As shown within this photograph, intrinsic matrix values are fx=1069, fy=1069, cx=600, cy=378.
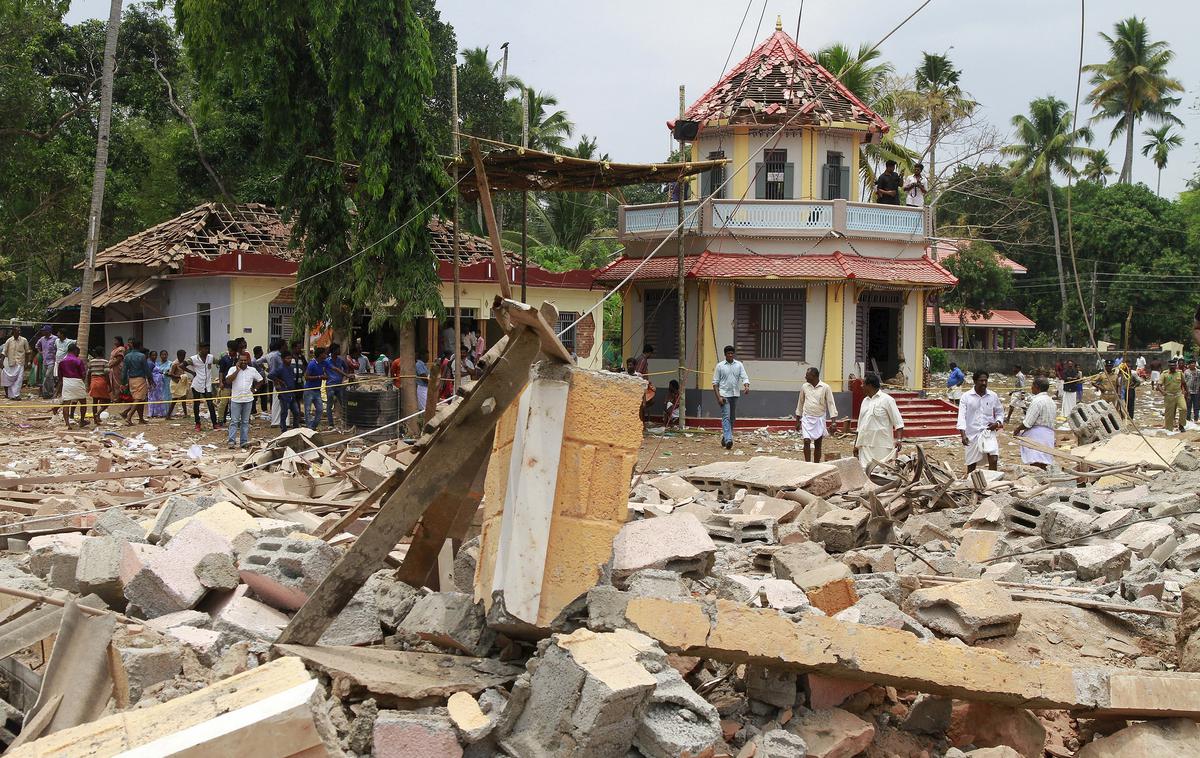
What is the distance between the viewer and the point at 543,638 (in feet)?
14.6

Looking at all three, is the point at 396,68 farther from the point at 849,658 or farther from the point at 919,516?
the point at 849,658

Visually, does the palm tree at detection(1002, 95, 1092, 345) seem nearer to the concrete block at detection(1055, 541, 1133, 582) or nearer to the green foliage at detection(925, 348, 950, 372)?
the green foliage at detection(925, 348, 950, 372)

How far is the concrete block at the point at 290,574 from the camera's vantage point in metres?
5.38

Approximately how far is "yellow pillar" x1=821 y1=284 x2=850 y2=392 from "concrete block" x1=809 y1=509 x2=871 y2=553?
45.1 ft

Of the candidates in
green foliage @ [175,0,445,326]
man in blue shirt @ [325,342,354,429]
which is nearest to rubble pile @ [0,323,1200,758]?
man in blue shirt @ [325,342,354,429]

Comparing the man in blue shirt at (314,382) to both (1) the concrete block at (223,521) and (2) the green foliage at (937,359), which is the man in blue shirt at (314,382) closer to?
(1) the concrete block at (223,521)

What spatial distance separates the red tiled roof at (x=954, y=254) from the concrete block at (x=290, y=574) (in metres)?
29.1

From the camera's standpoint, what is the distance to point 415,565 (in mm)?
5250

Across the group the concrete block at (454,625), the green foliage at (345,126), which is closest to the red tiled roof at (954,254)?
the green foliage at (345,126)

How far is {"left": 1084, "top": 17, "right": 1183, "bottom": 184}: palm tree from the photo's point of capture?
1907 inches

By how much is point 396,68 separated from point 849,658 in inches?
565

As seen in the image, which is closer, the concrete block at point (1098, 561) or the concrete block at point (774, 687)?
the concrete block at point (774, 687)

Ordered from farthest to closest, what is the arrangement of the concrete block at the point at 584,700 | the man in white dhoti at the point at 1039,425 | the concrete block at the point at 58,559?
the man in white dhoti at the point at 1039,425, the concrete block at the point at 58,559, the concrete block at the point at 584,700

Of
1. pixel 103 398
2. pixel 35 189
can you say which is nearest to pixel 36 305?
pixel 35 189
